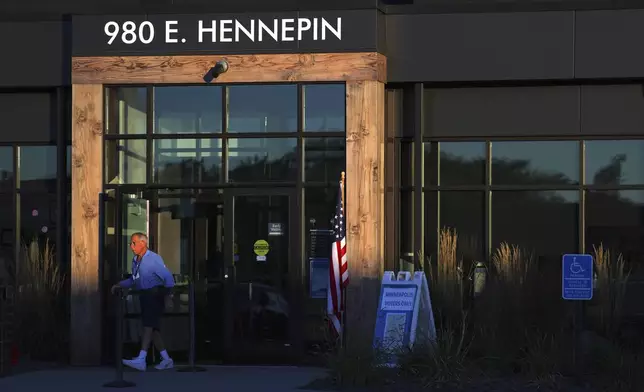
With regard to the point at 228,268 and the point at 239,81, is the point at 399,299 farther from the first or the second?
the point at 239,81

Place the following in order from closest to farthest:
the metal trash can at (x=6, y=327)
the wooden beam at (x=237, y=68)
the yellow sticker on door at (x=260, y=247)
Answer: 1. the metal trash can at (x=6, y=327)
2. the wooden beam at (x=237, y=68)
3. the yellow sticker on door at (x=260, y=247)

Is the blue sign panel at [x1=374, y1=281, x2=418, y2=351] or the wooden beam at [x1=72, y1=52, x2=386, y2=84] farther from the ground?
the wooden beam at [x1=72, y1=52, x2=386, y2=84]

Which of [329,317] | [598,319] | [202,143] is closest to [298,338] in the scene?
[329,317]

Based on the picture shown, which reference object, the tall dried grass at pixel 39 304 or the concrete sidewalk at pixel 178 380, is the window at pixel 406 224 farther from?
the tall dried grass at pixel 39 304

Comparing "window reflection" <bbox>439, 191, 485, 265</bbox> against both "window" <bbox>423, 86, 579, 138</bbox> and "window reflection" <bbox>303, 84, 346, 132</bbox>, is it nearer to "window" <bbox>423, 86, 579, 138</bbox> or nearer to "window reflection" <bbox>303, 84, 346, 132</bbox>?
"window" <bbox>423, 86, 579, 138</bbox>

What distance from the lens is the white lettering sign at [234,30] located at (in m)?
15.8

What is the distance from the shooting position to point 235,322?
16.0m

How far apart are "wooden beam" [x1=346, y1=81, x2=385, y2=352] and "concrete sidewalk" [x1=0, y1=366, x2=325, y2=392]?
3.58ft

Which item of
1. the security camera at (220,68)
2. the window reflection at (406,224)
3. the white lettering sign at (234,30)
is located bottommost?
the window reflection at (406,224)

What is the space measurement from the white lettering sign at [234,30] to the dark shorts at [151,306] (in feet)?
12.0

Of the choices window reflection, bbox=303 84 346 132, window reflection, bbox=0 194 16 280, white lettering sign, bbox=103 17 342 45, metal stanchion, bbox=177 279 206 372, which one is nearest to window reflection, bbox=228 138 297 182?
window reflection, bbox=303 84 346 132

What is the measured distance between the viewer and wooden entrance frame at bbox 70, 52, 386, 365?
611 inches

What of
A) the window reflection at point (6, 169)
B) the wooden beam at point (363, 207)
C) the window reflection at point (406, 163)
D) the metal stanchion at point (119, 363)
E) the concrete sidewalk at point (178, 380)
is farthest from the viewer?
the window reflection at point (6, 169)

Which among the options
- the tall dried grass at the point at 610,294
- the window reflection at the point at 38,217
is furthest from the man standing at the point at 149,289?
the tall dried grass at the point at 610,294
